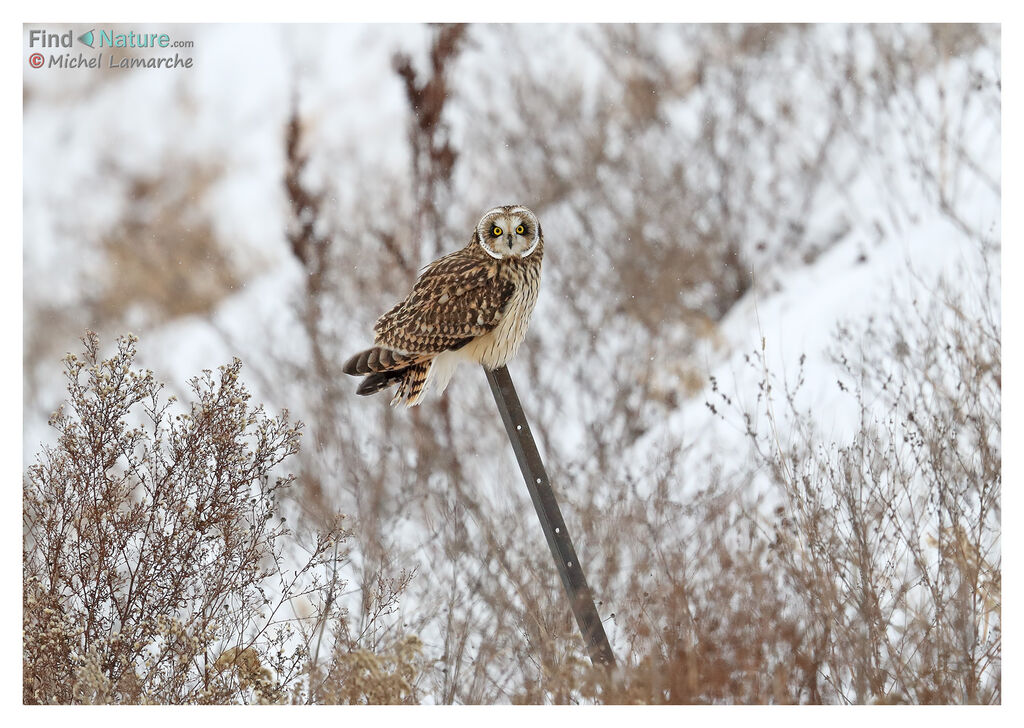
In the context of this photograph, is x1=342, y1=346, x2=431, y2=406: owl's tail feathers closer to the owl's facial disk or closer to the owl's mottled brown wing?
the owl's mottled brown wing

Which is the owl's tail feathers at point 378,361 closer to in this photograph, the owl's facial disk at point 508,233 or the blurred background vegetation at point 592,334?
the owl's facial disk at point 508,233

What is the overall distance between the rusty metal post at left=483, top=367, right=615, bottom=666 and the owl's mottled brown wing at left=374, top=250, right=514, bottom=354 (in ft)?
0.57

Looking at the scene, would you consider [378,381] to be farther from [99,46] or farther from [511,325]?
[99,46]

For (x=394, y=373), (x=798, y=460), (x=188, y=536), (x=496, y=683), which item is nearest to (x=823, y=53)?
(x=798, y=460)

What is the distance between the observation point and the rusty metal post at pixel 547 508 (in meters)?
2.56

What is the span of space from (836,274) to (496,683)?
2.79 meters

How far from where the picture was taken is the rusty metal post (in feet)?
8.41

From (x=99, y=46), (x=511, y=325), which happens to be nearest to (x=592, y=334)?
(x=511, y=325)

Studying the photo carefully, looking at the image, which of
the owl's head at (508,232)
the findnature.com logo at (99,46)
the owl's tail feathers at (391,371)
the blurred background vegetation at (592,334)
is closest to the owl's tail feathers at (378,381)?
the owl's tail feathers at (391,371)

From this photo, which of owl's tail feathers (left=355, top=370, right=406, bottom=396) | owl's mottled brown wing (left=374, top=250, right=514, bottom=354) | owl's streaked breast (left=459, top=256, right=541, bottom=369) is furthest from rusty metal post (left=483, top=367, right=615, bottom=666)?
owl's tail feathers (left=355, top=370, right=406, bottom=396)

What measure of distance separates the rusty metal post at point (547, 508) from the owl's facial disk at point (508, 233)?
350 mm

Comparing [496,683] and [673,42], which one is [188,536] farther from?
[673,42]

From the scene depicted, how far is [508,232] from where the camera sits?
2590 mm

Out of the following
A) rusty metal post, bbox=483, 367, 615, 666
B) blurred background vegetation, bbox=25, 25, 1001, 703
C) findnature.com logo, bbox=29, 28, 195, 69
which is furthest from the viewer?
findnature.com logo, bbox=29, 28, 195, 69
